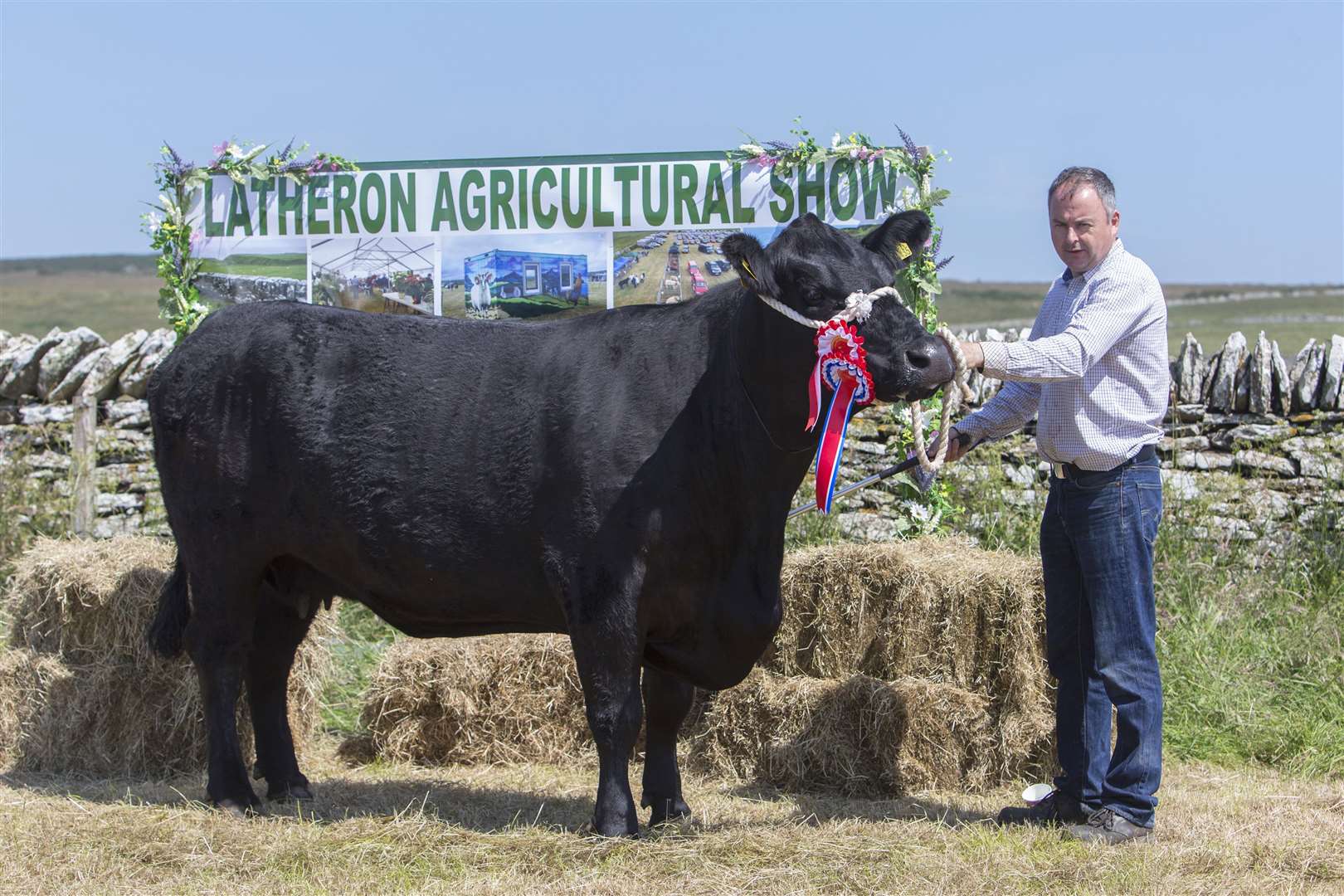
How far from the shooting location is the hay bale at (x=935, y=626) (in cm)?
584

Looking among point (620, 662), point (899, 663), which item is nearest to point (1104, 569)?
point (899, 663)

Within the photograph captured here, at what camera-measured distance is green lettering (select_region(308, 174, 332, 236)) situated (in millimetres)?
7207

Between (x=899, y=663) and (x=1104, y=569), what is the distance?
4.68 feet

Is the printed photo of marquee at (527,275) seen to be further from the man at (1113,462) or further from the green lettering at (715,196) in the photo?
the man at (1113,462)

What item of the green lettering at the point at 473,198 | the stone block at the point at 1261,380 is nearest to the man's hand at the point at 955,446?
the green lettering at the point at 473,198

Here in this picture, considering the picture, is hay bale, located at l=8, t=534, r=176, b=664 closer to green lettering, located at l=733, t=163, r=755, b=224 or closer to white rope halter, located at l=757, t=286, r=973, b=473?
green lettering, located at l=733, t=163, r=755, b=224

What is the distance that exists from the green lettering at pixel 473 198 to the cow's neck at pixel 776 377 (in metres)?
2.67

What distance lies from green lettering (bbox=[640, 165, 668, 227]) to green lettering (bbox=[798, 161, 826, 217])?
0.71 meters

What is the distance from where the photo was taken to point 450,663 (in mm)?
6480

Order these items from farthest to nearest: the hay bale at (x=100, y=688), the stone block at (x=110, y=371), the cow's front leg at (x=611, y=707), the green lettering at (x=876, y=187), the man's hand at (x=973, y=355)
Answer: the stone block at (x=110, y=371), the green lettering at (x=876, y=187), the hay bale at (x=100, y=688), the cow's front leg at (x=611, y=707), the man's hand at (x=973, y=355)

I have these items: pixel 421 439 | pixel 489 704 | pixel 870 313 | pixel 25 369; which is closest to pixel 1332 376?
pixel 870 313

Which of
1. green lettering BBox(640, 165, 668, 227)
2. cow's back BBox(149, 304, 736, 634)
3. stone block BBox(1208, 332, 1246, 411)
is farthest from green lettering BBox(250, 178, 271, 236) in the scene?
stone block BBox(1208, 332, 1246, 411)

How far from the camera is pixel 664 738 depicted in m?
5.22

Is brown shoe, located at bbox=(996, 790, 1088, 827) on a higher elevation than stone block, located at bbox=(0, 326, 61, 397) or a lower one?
lower
